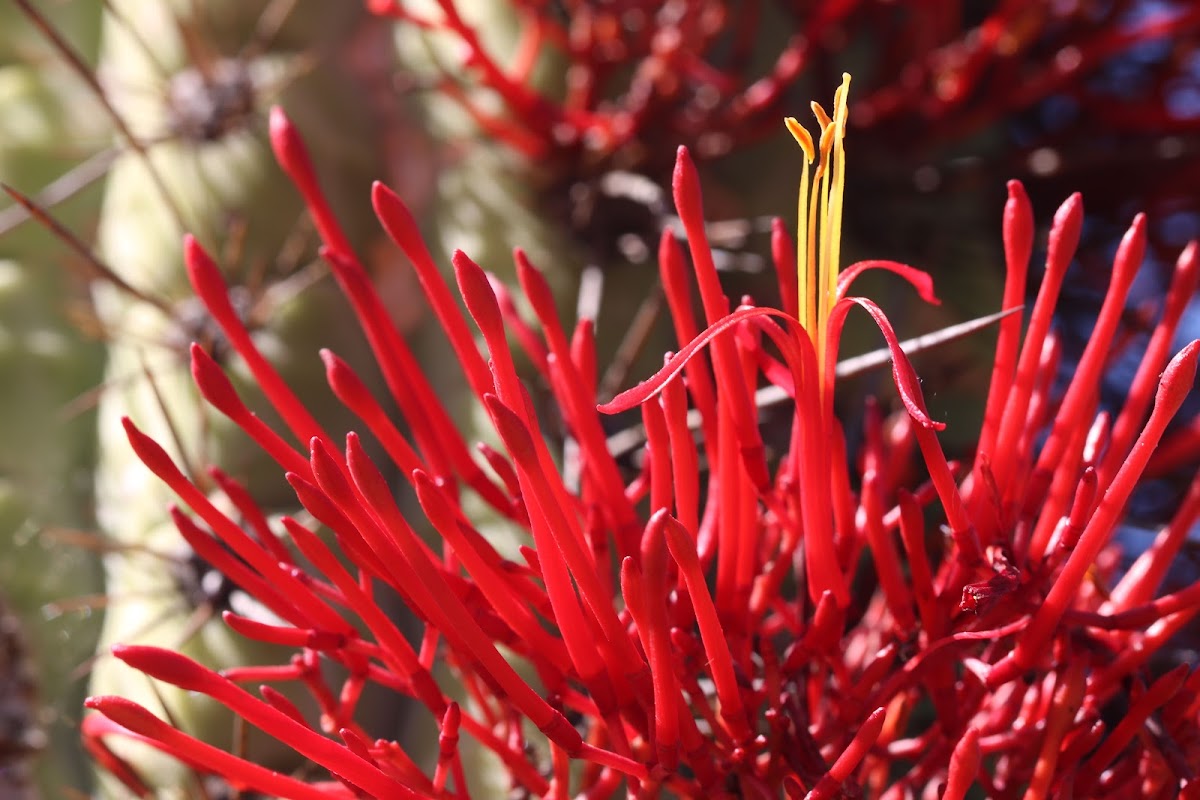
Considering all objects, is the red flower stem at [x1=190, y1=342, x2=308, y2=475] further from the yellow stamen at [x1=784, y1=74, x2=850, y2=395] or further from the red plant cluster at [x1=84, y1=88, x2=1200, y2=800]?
the yellow stamen at [x1=784, y1=74, x2=850, y2=395]

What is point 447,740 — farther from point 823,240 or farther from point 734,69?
point 734,69

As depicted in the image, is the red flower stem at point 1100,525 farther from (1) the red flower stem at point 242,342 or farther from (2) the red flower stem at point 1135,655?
(1) the red flower stem at point 242,342

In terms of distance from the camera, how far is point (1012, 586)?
0.35m

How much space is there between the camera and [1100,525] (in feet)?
1.13

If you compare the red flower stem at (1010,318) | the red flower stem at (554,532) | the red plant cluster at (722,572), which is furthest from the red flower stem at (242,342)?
the red flower stem at (1010,318)

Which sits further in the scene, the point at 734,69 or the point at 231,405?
the point at 734,69

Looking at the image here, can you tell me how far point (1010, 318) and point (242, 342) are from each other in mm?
252

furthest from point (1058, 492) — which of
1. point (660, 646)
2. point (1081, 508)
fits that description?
point (660, 646)

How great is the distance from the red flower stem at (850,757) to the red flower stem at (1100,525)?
0.19 feet

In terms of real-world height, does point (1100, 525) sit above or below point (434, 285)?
below

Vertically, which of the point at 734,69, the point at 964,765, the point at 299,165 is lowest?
the point at 964,765

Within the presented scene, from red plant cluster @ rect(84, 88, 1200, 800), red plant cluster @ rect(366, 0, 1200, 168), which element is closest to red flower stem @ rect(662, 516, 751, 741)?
red plant cluster @ rect(84, 88, 1200, 800)

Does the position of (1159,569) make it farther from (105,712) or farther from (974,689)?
(105,712)

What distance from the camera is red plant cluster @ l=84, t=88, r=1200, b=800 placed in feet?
1.09
